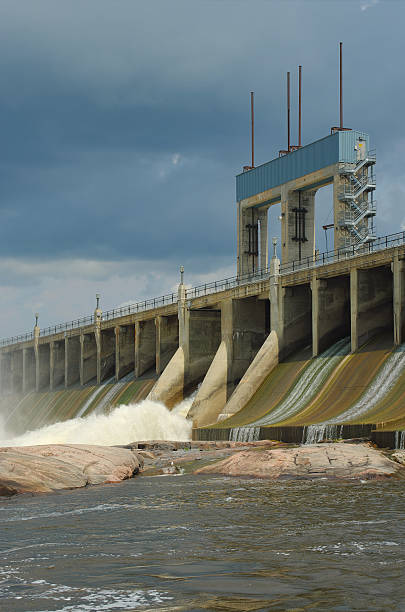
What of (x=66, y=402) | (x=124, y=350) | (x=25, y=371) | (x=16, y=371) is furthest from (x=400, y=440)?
(x=16, y=371)

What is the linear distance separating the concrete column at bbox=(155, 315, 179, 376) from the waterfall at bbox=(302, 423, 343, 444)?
30222 mm

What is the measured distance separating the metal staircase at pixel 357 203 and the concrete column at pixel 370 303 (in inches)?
619

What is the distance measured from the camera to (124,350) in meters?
71.1

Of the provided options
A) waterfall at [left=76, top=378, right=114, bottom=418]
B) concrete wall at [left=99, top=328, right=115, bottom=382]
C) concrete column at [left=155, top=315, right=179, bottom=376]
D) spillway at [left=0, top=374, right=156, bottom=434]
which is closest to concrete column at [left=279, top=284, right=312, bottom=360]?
spillway at [left=0, top=374, right=156, bottom=434]

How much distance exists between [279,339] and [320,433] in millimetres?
15954

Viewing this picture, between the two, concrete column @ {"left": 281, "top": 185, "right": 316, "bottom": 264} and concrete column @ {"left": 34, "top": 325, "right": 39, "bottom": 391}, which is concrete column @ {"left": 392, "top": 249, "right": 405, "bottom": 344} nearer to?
concrete column @ {"left": 281, "top": 185, "right": 316, "bottom": 264}

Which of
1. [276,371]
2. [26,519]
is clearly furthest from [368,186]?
[26,519]

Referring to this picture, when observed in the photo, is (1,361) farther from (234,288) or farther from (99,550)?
(99,550)

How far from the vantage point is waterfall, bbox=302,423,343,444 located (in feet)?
101

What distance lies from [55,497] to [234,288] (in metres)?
33.2

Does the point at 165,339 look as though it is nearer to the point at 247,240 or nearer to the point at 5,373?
the point at 247,240

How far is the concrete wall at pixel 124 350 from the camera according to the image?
70.1 m

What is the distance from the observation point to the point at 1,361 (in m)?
104

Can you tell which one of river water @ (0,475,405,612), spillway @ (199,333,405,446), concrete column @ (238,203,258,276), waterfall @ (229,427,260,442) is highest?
concrete column @ (238,203,258,276)
